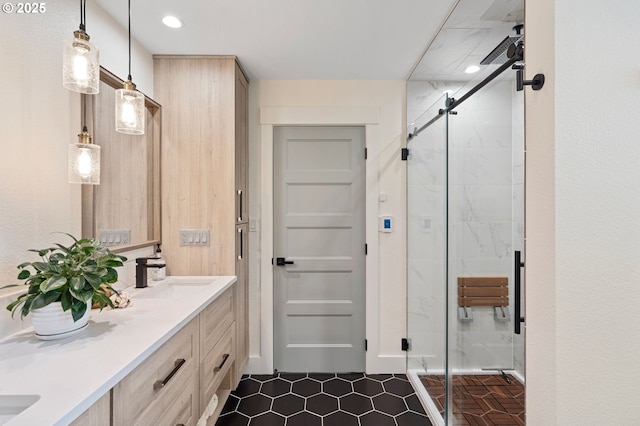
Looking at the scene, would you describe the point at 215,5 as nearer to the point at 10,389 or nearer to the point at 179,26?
the point at 179,26

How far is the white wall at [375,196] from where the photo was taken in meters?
2.59

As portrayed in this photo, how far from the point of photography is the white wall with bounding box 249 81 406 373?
2592 mm

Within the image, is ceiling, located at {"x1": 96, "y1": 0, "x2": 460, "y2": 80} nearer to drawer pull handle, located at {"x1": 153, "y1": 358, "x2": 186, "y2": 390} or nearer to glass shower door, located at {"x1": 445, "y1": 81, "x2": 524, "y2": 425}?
glass shower door, located at {"x1": 445, "y1": 81, "x2": 524, "y2": 425}

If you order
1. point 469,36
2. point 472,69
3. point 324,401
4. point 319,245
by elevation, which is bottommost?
point 324,401

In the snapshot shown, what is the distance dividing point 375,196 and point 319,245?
2.12 feet

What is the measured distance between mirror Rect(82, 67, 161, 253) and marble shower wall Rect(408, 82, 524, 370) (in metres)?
2.00

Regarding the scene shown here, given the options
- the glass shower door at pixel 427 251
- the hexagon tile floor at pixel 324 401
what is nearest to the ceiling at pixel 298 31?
the glass shower door at pixel 427 251

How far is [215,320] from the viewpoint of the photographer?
5.95ft

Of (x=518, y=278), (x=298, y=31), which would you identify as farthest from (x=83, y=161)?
(x=518, y=278)
